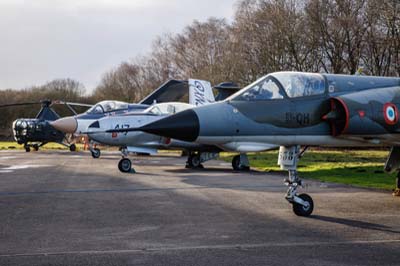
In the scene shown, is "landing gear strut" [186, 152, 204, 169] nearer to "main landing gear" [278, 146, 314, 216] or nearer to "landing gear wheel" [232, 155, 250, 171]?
"landing gear wheel" [232, 155, 250, 171]

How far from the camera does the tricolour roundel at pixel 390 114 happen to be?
872 cm

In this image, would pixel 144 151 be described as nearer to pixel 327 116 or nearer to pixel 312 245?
pixel 327 116

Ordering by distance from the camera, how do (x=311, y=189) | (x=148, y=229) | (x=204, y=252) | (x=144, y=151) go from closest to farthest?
(x=204, y=252) → (x=148, y=229) → (x=311, y=189) → (x=144, y=151)

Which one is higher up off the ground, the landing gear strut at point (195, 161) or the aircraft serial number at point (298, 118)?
the aircraft serial number at point (298, 118)

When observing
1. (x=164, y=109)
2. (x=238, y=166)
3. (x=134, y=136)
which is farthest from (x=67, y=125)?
(x=238, y=166)

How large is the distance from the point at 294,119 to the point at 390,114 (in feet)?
4.90

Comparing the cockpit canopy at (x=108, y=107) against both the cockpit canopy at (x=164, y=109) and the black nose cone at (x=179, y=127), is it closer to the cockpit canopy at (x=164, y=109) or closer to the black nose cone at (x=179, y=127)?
the cockpit canopy at (x=164, y=109)

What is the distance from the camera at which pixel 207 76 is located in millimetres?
43375

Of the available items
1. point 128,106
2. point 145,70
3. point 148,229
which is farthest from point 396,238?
point 145,70

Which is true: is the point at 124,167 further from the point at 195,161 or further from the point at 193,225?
the point at 193,225

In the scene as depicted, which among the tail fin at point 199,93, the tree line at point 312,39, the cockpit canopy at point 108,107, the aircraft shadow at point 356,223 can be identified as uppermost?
the tree line at point 312,39

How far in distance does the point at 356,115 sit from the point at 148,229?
3.44 m

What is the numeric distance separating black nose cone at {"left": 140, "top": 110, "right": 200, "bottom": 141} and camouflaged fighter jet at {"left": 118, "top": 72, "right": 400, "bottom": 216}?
0.01 metres

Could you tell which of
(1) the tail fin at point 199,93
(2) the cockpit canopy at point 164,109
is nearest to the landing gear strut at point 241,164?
(2) the cockpit canopy at point 164,109
